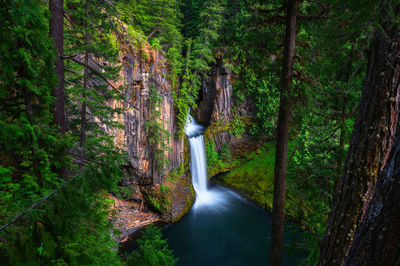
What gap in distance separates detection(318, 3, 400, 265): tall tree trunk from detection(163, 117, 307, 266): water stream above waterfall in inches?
205

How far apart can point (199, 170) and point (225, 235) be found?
608 cm

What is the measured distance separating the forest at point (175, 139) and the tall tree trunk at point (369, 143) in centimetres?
1

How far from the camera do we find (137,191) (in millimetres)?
11211

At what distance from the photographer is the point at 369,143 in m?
2.48

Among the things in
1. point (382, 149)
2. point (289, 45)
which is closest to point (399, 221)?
point (382, 149)

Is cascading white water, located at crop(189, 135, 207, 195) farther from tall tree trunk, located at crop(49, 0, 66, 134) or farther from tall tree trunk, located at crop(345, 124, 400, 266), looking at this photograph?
tall tree trunk, located at crop(345, 124, 400, 266)

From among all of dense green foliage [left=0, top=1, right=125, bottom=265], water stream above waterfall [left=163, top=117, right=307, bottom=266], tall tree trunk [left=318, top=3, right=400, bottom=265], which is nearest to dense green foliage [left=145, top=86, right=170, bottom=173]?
water stream above waterfall [left=163, top=117, right=307, bottom=266]

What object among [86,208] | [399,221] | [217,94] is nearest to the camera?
[399,221]

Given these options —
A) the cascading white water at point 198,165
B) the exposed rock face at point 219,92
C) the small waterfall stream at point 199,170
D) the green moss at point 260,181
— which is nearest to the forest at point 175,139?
the green moss at point 260,181

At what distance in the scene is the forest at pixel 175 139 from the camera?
1879mm

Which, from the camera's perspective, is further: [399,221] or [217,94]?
[217,94]

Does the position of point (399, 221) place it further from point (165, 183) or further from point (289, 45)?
point (165, 183)

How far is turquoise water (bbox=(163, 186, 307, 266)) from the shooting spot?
9125 millimetres

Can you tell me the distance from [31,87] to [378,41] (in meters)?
4.42
